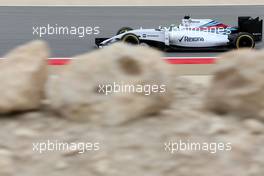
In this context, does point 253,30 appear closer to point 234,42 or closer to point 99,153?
point 234,42

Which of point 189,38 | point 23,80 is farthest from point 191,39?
point 23,80

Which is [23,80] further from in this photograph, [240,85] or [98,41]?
[98,41]

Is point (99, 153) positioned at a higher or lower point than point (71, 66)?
lower

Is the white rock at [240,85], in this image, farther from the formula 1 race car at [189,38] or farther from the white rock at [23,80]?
the formula 1 race car at [189,38]

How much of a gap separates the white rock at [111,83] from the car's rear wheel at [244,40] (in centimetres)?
403

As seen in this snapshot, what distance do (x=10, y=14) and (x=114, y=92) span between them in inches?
309

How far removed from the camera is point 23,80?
4223 millimetres

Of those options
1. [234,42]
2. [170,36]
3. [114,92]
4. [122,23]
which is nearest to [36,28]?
[122,23]

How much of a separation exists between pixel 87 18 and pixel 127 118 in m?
6.85

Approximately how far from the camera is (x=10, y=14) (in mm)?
11383

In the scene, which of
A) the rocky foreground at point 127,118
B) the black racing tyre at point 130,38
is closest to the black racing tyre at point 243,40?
the black racing tyre at point 130,38

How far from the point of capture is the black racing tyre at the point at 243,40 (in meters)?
8.02

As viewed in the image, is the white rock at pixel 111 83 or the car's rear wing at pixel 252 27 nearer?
the white rock at pixel 111 83

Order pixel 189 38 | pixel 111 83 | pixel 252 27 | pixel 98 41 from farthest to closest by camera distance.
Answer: pixel 98 41 < pixel 252 27 < pixel 189 38 < pixel 111 83
